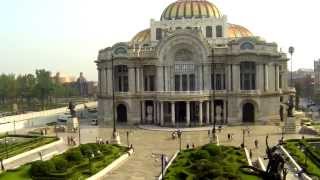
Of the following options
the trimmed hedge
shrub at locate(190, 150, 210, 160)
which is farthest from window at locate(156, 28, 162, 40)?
shrub at locate(190, 150, 210, 160)

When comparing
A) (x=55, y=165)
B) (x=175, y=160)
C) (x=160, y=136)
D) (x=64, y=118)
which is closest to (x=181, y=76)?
(x=160, y=136)

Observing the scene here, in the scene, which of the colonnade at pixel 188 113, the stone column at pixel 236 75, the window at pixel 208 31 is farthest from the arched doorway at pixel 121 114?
the window at pixel 208 31

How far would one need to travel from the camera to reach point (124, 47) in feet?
267

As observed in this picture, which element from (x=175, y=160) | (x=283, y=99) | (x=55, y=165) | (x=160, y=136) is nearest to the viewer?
(x=55, y=165)

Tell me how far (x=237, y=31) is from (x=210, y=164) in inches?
2326

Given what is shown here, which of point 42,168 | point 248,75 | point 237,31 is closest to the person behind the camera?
point 42,168

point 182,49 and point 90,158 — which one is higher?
point 182,49

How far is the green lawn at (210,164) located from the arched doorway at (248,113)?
31282 millimetres

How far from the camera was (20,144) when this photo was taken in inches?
2237

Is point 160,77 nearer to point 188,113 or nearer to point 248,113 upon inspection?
point 188,113

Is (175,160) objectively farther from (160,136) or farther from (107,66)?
(107,66)

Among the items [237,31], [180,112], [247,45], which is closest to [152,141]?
[180,112]

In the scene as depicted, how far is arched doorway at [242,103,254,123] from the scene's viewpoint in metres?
78.5

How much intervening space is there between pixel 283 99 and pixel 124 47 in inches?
1139
